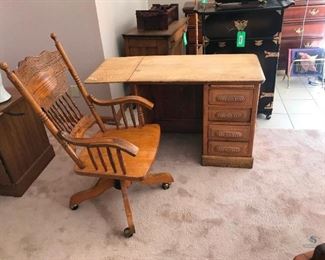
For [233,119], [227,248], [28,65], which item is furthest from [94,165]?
[233,119]

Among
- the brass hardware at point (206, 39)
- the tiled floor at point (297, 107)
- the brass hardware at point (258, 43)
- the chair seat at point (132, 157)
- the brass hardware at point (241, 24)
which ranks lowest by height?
the tiled floor at point (297, 107)

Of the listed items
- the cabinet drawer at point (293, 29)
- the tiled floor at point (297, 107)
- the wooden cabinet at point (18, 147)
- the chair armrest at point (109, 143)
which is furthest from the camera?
the cabinet drawer at point (293, 29)

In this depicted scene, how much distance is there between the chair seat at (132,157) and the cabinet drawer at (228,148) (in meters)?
0.46

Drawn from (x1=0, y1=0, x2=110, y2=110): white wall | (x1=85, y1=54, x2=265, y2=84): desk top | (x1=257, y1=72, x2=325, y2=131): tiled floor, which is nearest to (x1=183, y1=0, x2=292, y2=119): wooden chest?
(x1=257, y1=72, x2=325, y2=131): tiled floor

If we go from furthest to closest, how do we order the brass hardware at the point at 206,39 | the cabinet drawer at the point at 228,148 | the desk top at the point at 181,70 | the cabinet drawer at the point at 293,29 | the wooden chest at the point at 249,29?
the cabinet drawer at the point at 293,29 → the brass hardware at the point at 206,39 → the wooden chest at the point at 249,29 → the cabinet drawer at the point at 228,148 → the desk top at the point at 181,70

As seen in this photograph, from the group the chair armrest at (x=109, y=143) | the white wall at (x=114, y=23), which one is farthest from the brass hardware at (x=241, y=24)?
the chair armrest at (x=109, y=143)

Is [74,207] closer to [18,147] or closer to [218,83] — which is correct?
[18,147]

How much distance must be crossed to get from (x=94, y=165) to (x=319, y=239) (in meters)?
1.22

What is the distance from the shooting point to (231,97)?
Answer: 179 cm

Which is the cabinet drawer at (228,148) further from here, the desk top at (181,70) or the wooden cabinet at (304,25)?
the wooden cabinet at (304,25)

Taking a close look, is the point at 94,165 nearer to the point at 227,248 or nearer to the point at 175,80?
the point at 175,80

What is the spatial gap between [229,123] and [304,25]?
2134 mm

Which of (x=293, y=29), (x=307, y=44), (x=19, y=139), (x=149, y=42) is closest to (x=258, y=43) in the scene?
(x=149, y=42)

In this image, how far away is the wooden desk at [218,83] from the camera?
173 centimetres
